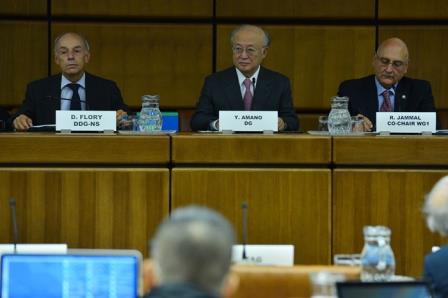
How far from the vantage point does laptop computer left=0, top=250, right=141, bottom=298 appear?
3.62 m

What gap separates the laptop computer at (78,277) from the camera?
3.62 m

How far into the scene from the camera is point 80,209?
522cm

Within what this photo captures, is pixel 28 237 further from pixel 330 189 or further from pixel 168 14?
pixel 168 14

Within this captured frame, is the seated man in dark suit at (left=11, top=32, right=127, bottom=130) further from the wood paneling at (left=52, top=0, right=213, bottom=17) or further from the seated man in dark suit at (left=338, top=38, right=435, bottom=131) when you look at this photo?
the wood paneling at (left=52, top=0, right=213, bottom=17)

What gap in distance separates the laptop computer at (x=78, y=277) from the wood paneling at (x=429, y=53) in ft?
16.8

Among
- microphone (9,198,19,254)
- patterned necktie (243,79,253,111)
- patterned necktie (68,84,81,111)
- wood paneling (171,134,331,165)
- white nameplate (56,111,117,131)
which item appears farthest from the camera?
patterned necktie (243,79,253,111)

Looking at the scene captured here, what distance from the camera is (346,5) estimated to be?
8391 mm

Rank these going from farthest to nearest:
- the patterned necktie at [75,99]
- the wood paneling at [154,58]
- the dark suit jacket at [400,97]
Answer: the wood paneling at [154,58]
the dark suit jacket at [400,97]
the patterned necktie at [75,99]

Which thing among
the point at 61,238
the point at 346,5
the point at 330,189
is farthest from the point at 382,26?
the point at 61,238

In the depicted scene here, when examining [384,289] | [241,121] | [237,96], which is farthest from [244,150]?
[384,289]

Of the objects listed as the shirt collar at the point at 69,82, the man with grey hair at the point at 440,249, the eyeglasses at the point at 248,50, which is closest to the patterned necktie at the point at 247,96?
the eyeglasses at the point at 248,50

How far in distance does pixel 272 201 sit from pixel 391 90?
199 cm

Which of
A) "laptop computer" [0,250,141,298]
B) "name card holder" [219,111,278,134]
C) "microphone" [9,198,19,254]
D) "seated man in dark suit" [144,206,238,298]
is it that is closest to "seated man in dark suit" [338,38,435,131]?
"name card holder" [219,111,278,134]

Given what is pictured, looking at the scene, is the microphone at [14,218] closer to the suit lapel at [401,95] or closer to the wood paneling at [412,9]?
the suit lapel at [401,95]
